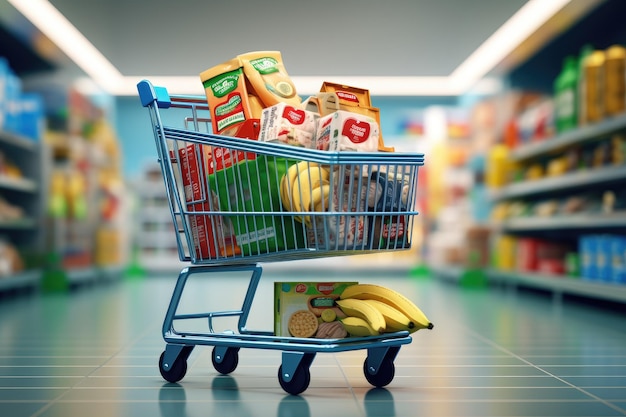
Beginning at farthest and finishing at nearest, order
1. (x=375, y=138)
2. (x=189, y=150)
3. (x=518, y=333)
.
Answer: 1. (x=518, y=333)
2. (x=189, y=150)
3. (x=375, y=138)

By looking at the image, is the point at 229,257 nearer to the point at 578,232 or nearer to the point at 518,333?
the point at 518,333

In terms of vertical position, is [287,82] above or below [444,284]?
above

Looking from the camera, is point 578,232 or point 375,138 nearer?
point 375,138

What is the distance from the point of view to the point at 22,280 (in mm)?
5961

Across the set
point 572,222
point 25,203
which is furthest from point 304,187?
point 25,203

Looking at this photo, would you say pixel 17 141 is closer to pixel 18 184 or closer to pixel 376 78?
pixel 18 184

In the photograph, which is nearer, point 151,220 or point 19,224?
point 19,224

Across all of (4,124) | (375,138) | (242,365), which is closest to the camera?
(375,138)

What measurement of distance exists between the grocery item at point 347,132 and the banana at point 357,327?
19.3 inches

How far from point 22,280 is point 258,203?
4356mm

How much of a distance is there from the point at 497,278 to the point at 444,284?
125 centimetres

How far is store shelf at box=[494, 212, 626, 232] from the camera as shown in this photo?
484 cm

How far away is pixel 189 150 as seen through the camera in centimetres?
235

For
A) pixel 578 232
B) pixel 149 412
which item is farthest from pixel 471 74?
pixel 149 412
